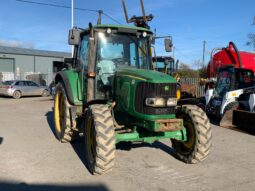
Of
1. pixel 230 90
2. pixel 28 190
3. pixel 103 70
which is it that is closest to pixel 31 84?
pixel 230 90

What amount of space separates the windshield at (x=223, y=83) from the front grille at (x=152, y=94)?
6903 mm

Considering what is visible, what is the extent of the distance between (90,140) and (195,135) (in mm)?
1926

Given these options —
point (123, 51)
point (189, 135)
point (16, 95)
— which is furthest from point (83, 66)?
point (16, 95)

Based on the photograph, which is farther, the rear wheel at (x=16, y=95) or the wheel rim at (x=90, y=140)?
the rear wheel at (x=16, y=95)

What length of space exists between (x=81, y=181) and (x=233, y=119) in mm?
6760

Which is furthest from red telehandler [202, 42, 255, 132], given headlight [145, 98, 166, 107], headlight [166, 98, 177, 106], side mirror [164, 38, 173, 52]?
headlight [145, 98, 166, 107]

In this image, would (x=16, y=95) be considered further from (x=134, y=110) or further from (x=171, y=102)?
(x=171, y=102)

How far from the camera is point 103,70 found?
22.2ft

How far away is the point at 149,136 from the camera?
6.15 metres

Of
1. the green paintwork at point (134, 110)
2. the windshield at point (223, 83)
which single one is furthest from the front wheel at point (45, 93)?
the green paintwork at point (134, 110)

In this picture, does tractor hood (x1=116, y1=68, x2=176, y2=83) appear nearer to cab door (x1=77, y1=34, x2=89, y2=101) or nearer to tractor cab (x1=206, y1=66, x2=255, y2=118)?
cab door (x1=77, y1=34, x2=89, y2=101)

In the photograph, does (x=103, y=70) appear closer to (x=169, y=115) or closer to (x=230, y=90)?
(x=169, y=115)

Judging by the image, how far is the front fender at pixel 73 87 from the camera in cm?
736

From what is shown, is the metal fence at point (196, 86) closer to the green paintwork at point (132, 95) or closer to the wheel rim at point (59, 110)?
the wheel rim at point (59, 110)
